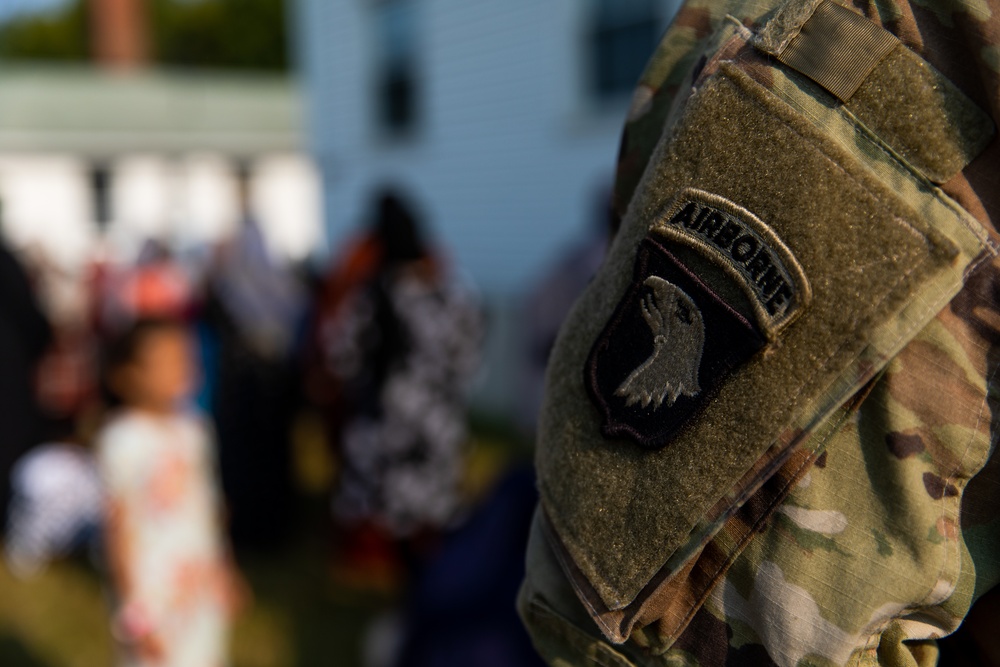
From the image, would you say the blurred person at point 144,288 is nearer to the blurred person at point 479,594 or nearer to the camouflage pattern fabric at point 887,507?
the blurred person at point 479,594

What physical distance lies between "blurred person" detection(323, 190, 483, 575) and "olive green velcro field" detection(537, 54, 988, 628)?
3.39 m

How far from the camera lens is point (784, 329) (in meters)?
0.76

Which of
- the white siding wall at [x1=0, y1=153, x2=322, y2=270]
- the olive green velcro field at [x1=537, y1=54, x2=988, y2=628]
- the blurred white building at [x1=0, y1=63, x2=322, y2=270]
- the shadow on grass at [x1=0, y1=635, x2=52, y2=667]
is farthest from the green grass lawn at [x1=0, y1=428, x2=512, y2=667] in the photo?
the blurred white building at [x1=0, y1=63, x2=322, y2=270]

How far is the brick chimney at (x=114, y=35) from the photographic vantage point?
26188 mm

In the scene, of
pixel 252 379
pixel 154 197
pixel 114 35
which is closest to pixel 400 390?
pixel 252 379

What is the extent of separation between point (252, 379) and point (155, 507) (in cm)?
218

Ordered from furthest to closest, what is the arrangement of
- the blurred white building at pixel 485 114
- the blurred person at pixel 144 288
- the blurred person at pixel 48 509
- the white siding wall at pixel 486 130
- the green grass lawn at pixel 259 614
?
the white siding wall at pixel 486 130 → the blurred white building at pixel 485 114 → the blurred person at pixel 144 288 → the blurred person at pixel 48 509 → the green grass lawn at pixel 259 614

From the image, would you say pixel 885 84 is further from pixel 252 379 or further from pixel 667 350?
pixel 252 379

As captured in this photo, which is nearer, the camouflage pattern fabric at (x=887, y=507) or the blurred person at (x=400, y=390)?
the camouflage pattern fabric at (x=887, y=507)

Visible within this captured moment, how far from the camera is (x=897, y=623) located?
0.77 metres

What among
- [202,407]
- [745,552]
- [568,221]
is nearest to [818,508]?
[745,552]

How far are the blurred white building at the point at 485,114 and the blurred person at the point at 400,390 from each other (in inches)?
73.6

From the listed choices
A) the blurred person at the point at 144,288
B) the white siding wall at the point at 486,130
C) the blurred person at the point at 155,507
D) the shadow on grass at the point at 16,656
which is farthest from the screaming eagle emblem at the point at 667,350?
the white siding wall at the point at 486,130

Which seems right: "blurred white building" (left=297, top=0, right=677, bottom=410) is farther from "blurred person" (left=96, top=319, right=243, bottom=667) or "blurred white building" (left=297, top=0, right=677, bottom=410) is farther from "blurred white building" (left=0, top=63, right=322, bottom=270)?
"blurred white building" (left=0, top=63, right=322, bottom=270)
